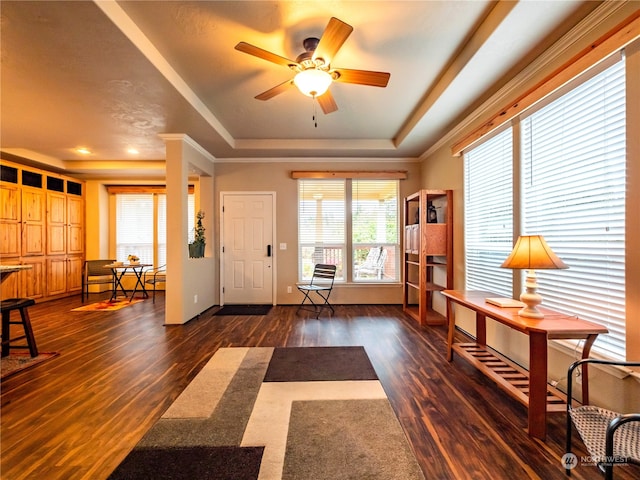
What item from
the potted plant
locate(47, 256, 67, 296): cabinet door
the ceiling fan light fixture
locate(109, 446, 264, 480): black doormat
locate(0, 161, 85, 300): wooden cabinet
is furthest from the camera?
locate(47, 256, 67, 296): cabinet door

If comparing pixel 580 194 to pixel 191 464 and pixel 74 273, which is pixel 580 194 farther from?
pixel 74 273

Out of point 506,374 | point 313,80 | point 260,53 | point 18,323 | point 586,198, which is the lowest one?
point 506,374

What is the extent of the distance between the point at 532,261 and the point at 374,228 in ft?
10.9

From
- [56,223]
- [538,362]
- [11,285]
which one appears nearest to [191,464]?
[538,362]

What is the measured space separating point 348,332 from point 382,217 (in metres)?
2.29

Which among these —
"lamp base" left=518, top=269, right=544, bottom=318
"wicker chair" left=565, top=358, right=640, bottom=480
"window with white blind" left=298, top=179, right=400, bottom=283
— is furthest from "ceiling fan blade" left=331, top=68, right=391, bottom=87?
"window with white blind" left=298, top=179, right=400, bottom=283

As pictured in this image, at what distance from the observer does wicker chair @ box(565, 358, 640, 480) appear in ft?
3.15

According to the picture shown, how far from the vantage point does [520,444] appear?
160 cm

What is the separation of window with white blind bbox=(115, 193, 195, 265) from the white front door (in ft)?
6.22

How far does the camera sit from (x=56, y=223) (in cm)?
546

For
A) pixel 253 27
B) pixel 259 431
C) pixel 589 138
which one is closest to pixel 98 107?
pixel 253 27

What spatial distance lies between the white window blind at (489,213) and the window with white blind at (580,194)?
0.06 feet

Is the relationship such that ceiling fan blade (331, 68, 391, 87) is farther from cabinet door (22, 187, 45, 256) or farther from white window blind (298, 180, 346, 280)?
cabinet door (22, 187, 45, 256)

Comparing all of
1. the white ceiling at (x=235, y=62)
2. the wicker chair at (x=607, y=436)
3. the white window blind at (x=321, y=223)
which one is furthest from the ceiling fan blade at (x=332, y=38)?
the white window blind at (x=321, y=223)
